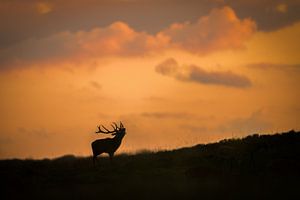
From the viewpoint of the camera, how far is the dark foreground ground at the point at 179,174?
2477 centimetres

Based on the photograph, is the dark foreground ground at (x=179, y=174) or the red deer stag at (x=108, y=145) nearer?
the dark foreground ground at (x=179, y=174)

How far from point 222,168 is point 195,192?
8387mm

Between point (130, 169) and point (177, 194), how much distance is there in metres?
8.99

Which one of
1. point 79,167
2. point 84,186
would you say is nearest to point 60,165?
point 79,167

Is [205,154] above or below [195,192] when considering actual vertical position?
above

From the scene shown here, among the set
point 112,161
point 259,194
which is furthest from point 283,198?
point 112,161

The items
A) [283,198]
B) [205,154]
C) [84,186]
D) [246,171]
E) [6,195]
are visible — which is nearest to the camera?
[283,198]

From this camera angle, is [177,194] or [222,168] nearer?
[177,194]

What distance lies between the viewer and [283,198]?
22.9 metres

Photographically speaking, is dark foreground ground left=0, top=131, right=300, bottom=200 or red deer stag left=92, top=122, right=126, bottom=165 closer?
dark foreground ground left=0, top=131, right=300, bottom=200

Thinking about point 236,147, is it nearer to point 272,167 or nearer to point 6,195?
point 272,167

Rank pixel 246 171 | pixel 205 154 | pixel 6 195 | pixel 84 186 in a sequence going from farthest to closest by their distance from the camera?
1. pixel 205 154
2. pixel 246 171
3. pixel 84 186
4. pixel 6 195

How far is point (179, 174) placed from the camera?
3156cm

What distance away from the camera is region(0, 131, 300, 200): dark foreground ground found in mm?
24766
